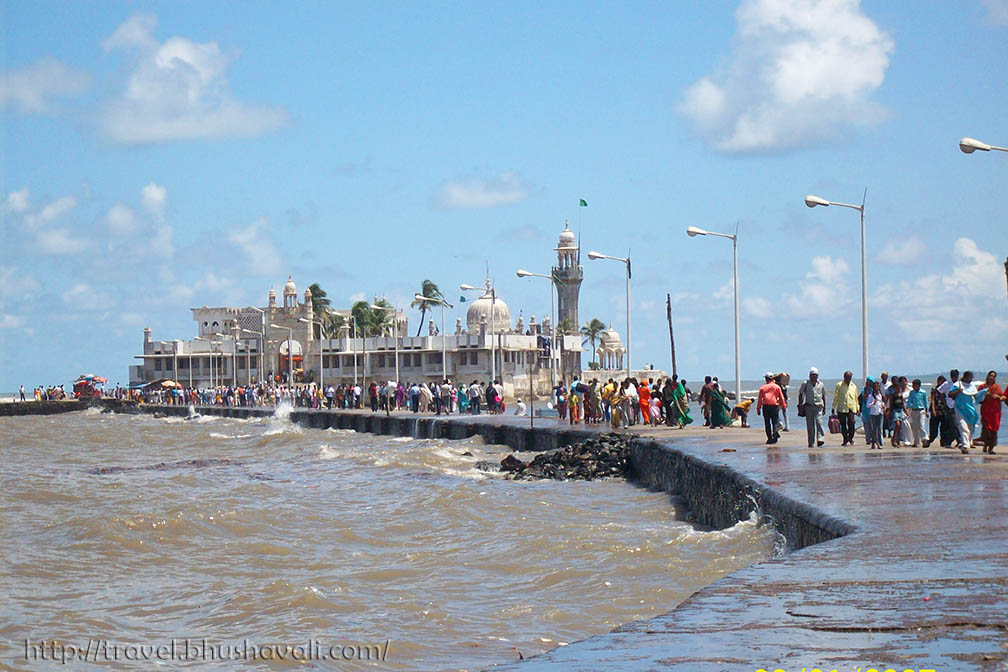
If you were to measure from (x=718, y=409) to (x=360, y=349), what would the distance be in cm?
7058

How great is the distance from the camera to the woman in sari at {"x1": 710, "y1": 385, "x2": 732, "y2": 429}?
26.7m

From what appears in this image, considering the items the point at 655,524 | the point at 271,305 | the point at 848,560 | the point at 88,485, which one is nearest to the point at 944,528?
the point at 848,560

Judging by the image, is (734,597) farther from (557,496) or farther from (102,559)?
(557,496)

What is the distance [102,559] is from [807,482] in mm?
8001

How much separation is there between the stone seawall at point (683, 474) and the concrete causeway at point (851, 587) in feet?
0.14

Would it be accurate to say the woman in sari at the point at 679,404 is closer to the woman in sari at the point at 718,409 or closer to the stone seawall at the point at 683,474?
the woman in sari at the point at 718,409

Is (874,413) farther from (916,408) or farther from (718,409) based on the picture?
(718,409)

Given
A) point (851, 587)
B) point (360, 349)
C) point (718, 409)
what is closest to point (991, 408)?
point (851, 587)

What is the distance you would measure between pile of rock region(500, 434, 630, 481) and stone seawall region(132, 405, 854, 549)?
1.03 feet

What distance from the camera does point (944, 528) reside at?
9.05 metres

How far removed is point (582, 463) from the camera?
23.3 metres

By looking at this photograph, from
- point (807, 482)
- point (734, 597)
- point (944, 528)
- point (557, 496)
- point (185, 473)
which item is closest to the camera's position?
point (734, 597)

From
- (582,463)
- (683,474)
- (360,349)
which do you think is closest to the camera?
(683,474)

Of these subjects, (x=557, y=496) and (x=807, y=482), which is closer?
(x=807, y=482)
